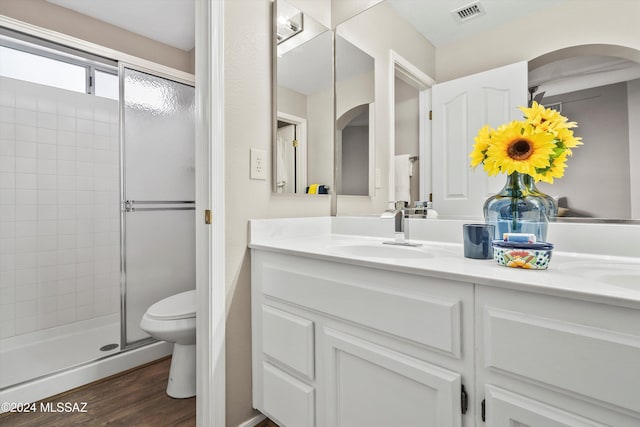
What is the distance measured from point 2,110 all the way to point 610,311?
327 centimetres

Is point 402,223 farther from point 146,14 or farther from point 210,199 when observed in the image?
point 146,14

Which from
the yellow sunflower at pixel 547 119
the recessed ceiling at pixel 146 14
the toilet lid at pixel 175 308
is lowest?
the toilet lid at pixel 175 308

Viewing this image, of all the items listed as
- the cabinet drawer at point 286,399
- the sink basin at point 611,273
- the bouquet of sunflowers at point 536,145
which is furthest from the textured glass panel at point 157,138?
the sink basin at point 611,273

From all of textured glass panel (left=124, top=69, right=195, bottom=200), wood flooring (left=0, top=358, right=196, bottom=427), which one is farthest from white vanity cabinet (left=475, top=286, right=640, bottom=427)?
textured glass panel (left=124, top=69, right=195, bottom=200)

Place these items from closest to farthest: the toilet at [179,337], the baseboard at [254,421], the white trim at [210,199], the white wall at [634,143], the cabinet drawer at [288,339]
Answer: the white wall at [634,143] → the cabinet drawer at [288,339] → the white trim at [210,199] → the baseboard at [254,421] → the toilet at [179,337]

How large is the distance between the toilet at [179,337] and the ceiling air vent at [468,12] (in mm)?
1857

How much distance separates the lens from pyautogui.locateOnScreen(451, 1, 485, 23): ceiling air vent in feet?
3.98

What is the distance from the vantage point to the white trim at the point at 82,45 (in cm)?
179

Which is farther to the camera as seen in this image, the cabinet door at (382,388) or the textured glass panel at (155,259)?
the textured glass panel at (155,259)

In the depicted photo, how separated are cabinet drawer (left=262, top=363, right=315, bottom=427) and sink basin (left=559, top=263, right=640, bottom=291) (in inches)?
34.3

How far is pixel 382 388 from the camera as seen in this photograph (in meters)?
0.87

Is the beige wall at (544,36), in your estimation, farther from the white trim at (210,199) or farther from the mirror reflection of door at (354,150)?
the white trim at (210,199)

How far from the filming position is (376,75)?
157cm

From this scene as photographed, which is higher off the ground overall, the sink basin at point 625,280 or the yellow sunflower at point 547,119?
the yellow sunflower at point 547,119
